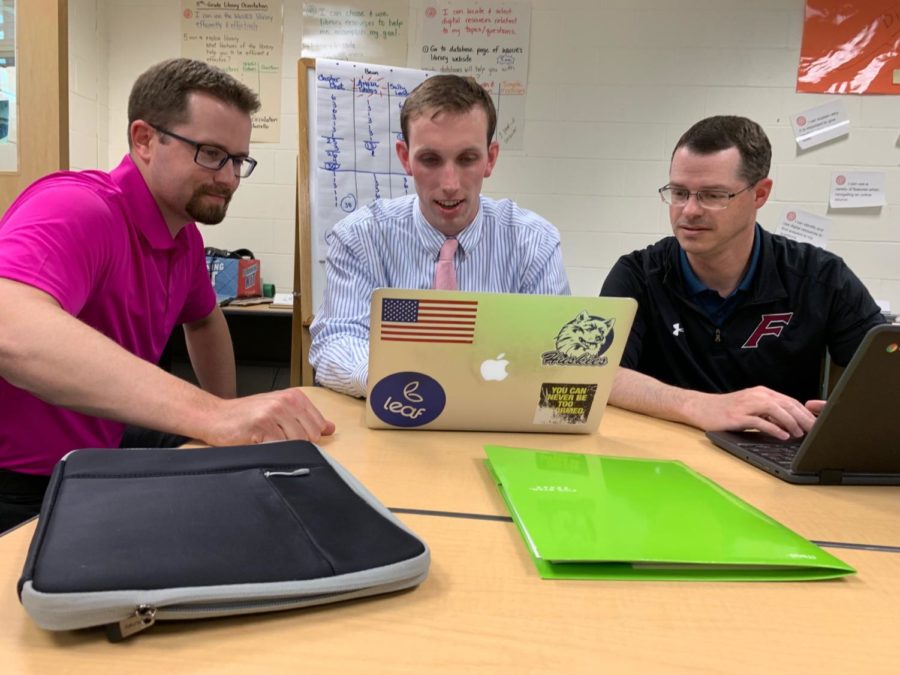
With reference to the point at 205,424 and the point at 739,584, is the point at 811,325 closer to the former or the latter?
the point at 739,584

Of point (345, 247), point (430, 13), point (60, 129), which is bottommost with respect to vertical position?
point (345, 247)

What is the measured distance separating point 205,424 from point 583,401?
547 millimetres

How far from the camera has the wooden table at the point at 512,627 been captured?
43cm

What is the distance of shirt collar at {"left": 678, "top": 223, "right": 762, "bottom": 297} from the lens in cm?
157

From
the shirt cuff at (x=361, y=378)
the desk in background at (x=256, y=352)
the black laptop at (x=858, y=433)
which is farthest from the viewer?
the desk in background at (x=256, y=352)

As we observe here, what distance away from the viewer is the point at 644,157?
3000 mm

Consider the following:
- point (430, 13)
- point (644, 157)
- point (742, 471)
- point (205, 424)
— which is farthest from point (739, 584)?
point (430, 13)

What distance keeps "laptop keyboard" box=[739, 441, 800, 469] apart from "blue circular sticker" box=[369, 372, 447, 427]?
46 cm

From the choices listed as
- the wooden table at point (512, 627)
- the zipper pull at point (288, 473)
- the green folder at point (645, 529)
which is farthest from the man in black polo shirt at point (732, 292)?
the zipper pull at point (288, 473)

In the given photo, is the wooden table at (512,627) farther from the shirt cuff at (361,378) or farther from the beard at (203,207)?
the beard at (203,207)

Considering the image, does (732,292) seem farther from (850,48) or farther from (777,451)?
(850,48)

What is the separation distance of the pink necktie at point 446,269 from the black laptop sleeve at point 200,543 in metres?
0.96

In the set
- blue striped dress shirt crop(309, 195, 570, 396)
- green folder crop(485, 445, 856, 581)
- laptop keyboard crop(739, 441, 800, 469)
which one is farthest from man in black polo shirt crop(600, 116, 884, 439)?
green folder crop(485, 445, 856, 581)

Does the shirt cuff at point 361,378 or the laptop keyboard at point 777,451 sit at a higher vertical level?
the shirt cuff at point 361,378
